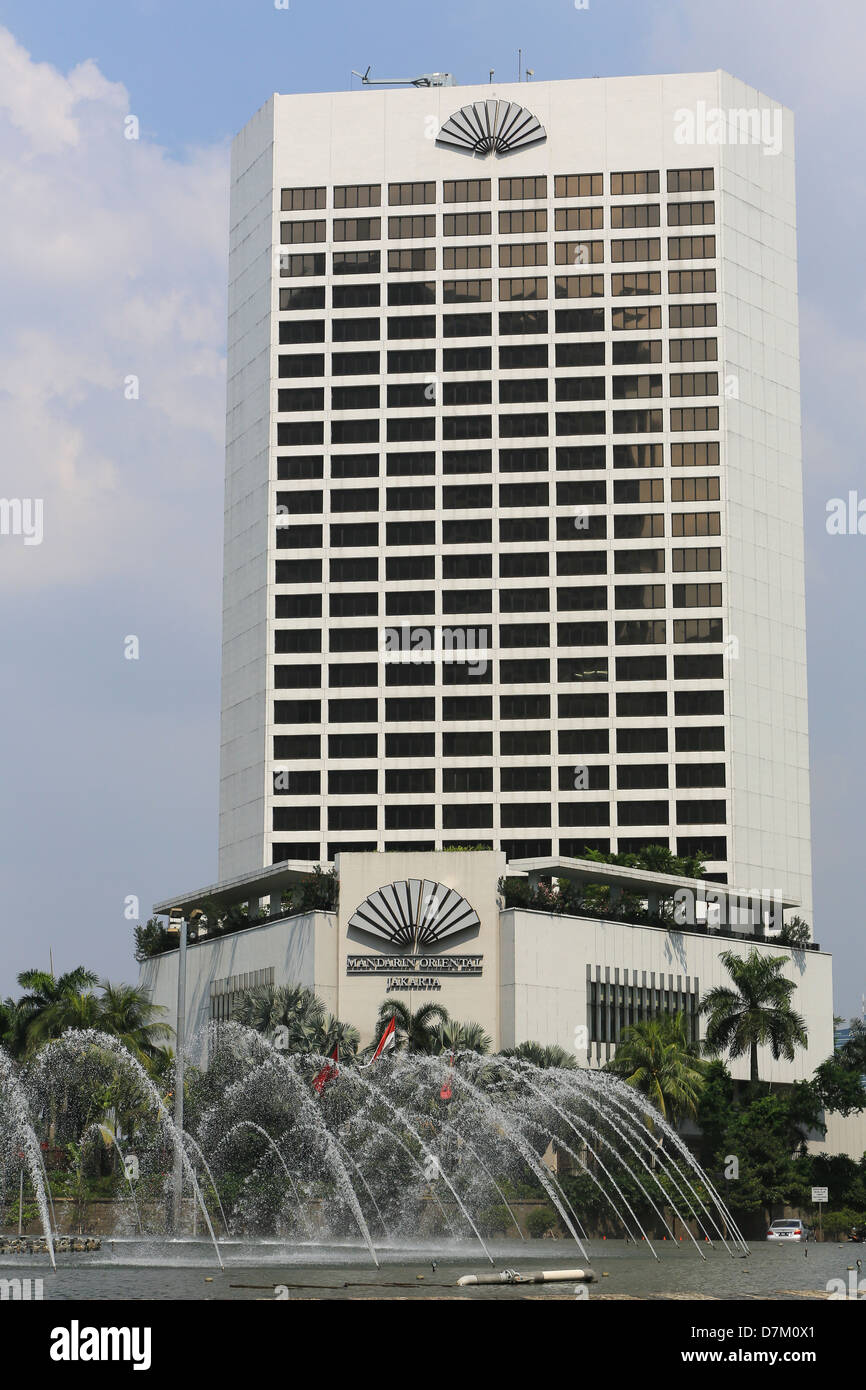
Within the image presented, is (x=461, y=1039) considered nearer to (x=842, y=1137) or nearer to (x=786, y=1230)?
(x=786, y=1230)

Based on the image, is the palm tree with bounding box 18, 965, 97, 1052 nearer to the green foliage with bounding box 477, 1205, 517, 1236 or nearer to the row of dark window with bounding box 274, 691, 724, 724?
the green foliage with bounding box 477, 1205, 517, 1236

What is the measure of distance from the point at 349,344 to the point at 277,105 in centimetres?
2349

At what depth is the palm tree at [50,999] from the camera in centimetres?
8338

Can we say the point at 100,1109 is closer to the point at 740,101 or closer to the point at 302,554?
the point at 302,554

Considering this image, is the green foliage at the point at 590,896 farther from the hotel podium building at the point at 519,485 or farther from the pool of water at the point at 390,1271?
the pool of water at the point at 390,1271

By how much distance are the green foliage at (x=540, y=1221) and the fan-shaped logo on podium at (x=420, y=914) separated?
22.4 meters

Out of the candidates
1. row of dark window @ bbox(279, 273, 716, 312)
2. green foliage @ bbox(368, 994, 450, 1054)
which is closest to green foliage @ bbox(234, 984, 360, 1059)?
green foliage @ bbox(368, 994, 450, 1054)

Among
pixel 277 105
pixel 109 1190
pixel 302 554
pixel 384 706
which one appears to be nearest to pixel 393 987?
pixel 109 1190

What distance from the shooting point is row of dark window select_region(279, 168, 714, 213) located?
465 ft

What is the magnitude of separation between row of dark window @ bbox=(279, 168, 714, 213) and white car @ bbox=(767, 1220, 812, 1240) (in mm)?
88638

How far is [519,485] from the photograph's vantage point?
13675cm

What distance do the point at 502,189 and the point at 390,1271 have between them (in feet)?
380

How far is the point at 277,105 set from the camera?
14688 cm

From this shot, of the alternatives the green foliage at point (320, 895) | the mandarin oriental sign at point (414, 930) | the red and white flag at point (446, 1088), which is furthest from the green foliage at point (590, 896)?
the red and white flag at point (446, 1088)
